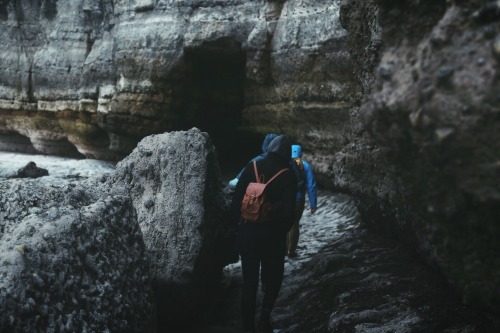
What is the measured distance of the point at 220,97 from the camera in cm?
1257

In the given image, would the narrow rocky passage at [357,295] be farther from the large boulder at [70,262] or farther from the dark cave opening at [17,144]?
the dark cave opening at [17,144]

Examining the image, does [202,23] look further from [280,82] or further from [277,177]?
[277,177]

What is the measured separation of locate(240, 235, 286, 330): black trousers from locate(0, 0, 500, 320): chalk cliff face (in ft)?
3.61

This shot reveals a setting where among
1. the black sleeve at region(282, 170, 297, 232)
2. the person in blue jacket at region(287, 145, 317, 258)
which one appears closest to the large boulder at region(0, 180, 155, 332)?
the black sleeve at region(282, 170, 297, 232)

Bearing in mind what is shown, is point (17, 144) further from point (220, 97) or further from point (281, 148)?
point (281, 148)

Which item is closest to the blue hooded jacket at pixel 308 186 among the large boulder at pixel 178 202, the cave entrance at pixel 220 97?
the large boulder at pixel 178 202

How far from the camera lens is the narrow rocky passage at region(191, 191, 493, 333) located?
365 centimetres

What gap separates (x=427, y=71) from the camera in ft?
5.95

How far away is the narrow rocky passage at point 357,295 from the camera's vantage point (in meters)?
3.65

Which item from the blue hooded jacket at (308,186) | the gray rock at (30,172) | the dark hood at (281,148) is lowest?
the gray rock at (30,172)

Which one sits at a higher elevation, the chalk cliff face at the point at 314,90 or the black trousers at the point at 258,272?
the chalk cliff face at the point at 314,90

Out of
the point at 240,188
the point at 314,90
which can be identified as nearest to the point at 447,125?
the point at 240,188

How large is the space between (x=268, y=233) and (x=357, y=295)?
1.06 m

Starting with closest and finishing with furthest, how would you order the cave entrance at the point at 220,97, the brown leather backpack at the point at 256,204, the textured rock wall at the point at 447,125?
the textured rock wall at the point at 447,125 → the brown leather backpack at the point at 256,204 → the cave entrance at the point at 220,97
